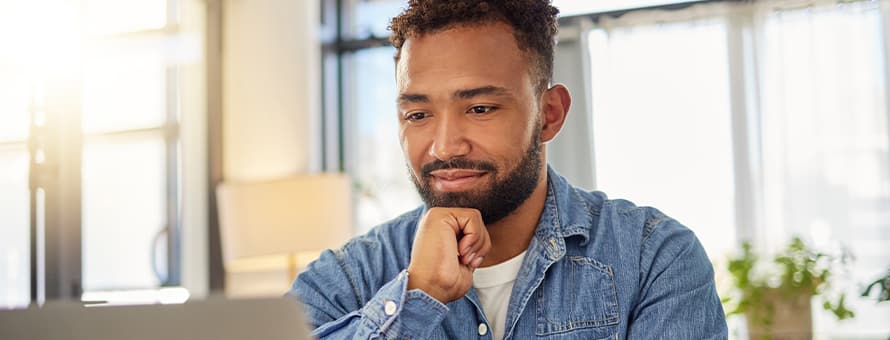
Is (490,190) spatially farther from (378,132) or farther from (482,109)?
(378,132)

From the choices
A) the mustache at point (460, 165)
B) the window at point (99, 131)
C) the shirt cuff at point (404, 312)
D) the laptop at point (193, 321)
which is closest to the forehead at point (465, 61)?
the mustache at point (460, 165)

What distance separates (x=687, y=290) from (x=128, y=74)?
3212mm

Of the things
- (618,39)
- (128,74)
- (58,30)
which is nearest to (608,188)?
(618,39)

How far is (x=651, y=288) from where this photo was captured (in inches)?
55.3

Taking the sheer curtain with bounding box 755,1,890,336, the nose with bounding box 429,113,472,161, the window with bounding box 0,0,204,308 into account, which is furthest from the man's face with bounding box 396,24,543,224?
the sheer curtain with bounding box 755,1,890,336

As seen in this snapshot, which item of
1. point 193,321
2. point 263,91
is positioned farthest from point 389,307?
point 263,91

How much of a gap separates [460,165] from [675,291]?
1.21ft

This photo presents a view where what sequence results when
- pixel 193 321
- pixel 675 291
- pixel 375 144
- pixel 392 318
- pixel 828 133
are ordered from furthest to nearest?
pixel 375 144 < pixel 828 133 < pixel 675 291 < pixel 392 318 < pixel 193 321

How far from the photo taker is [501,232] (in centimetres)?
153

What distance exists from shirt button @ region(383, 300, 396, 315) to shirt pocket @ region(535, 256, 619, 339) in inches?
10.2

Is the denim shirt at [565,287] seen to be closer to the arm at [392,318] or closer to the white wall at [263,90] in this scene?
the arm at [392,318]

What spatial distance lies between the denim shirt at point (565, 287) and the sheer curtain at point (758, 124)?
3.12 meters

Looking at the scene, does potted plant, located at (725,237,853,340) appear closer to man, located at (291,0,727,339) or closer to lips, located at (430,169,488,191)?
man, located at (291,0,727,339)

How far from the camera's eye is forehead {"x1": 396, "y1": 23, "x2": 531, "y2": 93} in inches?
57.2
